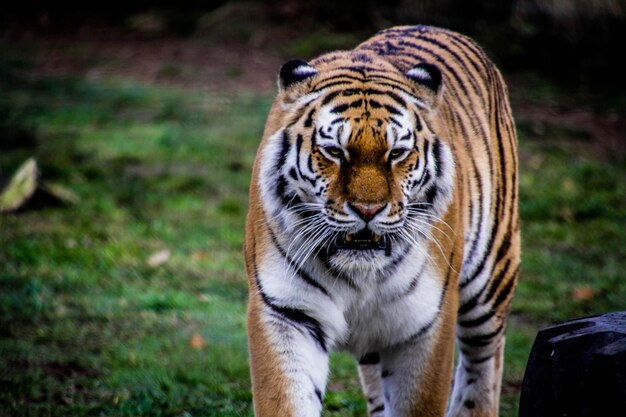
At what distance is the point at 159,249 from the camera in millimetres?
7590

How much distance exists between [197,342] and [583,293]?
2.64 metres

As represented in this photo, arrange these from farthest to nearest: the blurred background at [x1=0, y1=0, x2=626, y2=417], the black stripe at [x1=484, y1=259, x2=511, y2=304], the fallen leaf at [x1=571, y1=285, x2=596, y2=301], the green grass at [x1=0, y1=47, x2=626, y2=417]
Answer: the fallen leaf at [x1=571, y1=285, x2=596, y2=301] → the blurred background at [x1=0, y1=0, x2=626, y2=417] → the green grass at [x1=0, y1=47, x2=626, y2=417] → the black stripe at [x1=484, y1=259, x2=511, y2=304]

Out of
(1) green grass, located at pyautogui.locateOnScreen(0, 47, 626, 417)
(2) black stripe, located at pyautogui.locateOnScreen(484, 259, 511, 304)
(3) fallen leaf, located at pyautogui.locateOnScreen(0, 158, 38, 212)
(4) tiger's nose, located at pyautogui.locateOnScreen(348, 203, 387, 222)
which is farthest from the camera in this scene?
(3) fallen leaf, located at pyautogui.locateOnScreen(0, 158, 38, 212)

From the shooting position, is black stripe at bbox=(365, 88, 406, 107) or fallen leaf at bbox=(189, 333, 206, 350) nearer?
black stripe at bbox=(365, 88, 406, 107)

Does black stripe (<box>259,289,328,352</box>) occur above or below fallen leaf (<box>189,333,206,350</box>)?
above

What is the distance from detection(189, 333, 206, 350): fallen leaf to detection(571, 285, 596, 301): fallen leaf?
2509 millimetres

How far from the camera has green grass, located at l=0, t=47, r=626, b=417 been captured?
516cm

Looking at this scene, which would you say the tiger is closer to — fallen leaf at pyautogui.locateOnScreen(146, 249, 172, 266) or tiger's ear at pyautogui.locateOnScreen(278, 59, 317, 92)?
tiger's ear at pyautogui.locateOnScreen(278, 59, 317, 92)

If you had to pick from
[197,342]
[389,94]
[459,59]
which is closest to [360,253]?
[389,94]

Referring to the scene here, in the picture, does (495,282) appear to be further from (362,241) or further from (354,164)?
(354,164)

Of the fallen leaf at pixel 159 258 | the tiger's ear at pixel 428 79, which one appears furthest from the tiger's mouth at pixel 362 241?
the fallen leaf at pixel 159 258

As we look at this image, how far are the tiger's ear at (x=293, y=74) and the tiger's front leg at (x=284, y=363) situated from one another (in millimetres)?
741

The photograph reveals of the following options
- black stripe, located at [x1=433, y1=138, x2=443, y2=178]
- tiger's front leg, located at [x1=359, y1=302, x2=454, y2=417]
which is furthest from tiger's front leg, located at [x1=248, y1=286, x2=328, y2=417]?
black stripe, located at [x1=433, y1=138, x2=443, y2=178]

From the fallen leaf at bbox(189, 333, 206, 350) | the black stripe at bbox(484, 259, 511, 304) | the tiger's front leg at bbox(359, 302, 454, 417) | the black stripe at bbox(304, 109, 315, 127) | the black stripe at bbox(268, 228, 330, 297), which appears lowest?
the fallen leaf at bbox(189, 333, 206, 350)
